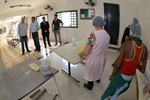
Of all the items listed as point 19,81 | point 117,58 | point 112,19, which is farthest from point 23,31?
point 117,58

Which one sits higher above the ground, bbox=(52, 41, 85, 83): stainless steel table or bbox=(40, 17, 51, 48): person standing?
bbox=(40, 17, 51, 48): person standing

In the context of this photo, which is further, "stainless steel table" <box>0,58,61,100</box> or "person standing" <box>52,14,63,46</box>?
"person standing" <box>52,14,63,46</box>

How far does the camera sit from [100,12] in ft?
8.71

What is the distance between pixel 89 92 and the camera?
6.85ft

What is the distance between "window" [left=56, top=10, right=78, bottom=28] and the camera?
2614 millimetres

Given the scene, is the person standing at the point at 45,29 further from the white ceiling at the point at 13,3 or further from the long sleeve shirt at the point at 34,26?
the white ceiling at the point at 13,3

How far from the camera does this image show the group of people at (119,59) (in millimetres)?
1218

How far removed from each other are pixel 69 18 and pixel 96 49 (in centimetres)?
124

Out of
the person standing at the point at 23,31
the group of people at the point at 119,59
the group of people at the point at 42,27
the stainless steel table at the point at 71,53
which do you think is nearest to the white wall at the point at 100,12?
the group of people at the point at 42,27

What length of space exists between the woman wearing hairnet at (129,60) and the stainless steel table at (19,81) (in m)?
0.77

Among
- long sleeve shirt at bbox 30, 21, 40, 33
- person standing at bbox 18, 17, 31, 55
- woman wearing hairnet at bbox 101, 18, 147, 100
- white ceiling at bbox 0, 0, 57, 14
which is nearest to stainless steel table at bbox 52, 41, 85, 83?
woman wearing hairnet at bbox 101, 18, 147, 100

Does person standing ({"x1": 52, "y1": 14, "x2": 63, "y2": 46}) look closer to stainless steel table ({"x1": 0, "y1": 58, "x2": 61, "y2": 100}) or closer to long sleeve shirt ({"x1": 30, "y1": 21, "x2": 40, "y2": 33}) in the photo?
long sleeve shirt ({"x1": 30, "y1": 21, "x2": 40, "y2": 33})

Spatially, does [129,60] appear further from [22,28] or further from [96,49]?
[22,28]

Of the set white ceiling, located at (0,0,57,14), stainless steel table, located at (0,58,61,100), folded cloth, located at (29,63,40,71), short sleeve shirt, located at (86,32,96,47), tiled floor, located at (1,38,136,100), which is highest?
white ceiling, located at (0,0,57,14)
